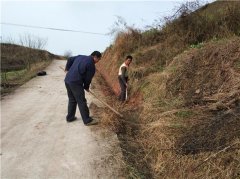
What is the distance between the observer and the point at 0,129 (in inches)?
376

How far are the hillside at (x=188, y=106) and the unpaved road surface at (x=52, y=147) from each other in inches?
18.5

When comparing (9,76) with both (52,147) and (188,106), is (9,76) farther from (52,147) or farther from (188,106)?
(188,106)

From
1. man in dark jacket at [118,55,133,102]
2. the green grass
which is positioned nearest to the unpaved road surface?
man in dark jacket at [118,55,133,102]

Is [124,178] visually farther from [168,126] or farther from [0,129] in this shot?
[0,129]

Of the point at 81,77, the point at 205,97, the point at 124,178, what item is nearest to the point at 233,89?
the point at 205,97

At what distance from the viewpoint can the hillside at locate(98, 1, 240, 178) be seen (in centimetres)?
630

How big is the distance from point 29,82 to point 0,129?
374 inches

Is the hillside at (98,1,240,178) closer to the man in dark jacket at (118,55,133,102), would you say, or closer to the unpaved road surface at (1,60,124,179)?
the man in dark jacket at (118,55,133,102)

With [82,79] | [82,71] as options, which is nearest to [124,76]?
[82,79]

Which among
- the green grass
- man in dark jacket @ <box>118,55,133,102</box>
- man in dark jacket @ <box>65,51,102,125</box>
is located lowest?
the green grass

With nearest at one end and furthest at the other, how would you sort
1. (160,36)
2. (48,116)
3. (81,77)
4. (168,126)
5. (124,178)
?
1. (124,178)
2. (168,126)
3. (81,77)
4. (48,116)
5. (160,36)

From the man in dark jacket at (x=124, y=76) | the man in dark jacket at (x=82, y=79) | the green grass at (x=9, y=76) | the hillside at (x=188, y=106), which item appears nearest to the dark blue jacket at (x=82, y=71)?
the man in dark jacket at (x=82, y=79)

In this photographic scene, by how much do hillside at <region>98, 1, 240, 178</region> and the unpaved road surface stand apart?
471 mm

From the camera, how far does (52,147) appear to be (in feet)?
26.5
